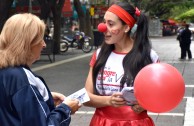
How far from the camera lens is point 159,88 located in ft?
8.58

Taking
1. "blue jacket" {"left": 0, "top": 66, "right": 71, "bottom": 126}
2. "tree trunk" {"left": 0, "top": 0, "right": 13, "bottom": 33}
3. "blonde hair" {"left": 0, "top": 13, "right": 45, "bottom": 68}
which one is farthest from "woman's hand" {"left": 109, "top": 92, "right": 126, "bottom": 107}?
"tree trunk" {"left": 0, "top": 0, "right": 13, "bottom": 33}

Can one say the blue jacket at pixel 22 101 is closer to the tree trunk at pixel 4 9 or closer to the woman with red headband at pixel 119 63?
the woman with red headband at pixel 119 63

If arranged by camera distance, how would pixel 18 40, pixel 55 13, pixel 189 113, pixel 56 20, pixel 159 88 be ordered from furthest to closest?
1. pixel 56 20
2. pixel 55 13
3. pixel 189 113
4. pixel 159 88
5. pixel 18 40

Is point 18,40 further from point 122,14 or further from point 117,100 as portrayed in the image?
point 122,14

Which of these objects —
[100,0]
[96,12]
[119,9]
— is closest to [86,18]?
[96,12]

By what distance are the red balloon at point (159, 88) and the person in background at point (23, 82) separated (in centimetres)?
47

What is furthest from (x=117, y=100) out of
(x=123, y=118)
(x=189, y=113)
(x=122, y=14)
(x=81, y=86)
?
(x=81, y=86)

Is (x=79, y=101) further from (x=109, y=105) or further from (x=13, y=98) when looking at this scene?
(x=13, y=98)

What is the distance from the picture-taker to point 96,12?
137 ft

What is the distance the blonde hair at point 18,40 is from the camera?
248 centimetres

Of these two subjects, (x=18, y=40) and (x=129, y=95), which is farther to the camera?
(x=129, y=95)

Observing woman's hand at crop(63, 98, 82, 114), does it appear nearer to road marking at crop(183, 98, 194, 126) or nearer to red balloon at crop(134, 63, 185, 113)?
red balloon at crop(134, 63, 185, 113)

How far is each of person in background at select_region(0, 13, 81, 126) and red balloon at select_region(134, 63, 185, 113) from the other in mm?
468

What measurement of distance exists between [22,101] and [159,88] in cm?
79
